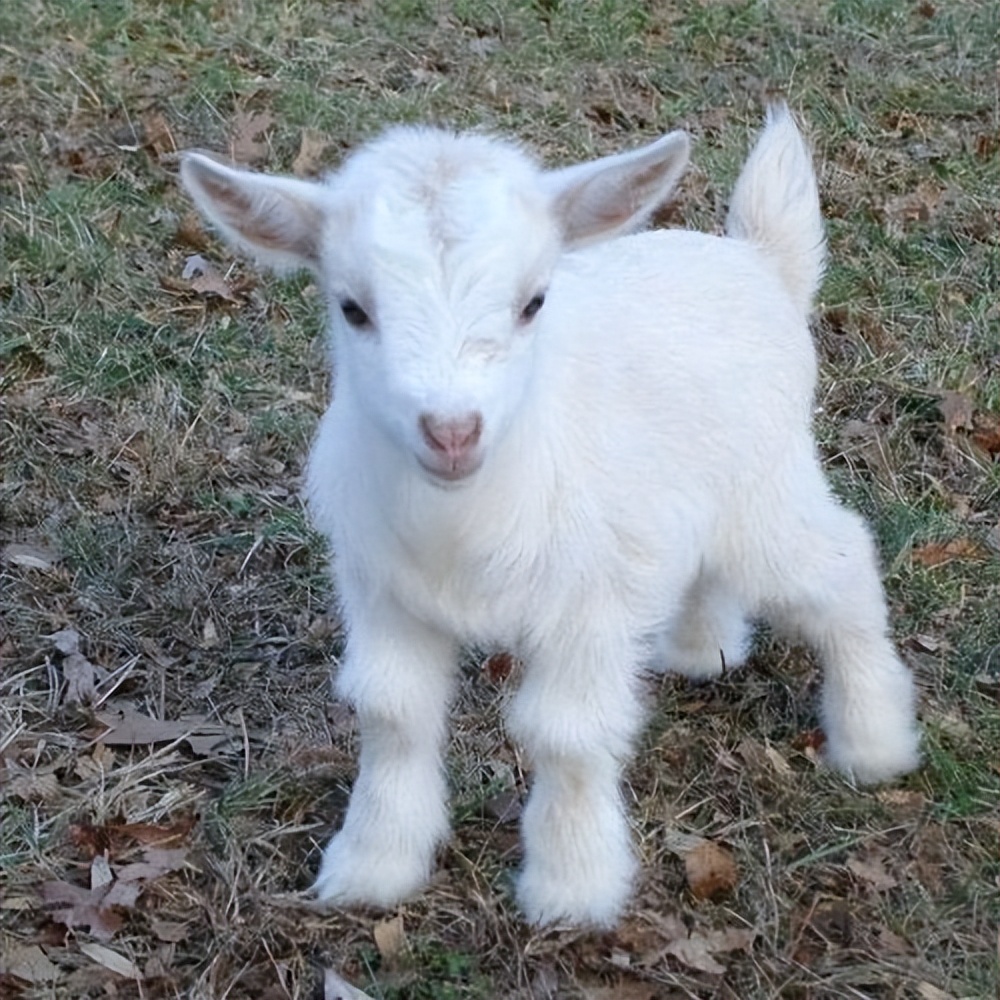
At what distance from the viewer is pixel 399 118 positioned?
6781 millimetres

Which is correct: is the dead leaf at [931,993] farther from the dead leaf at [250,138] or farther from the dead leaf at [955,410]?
the dead leaf at [250,138]

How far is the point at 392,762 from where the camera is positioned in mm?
3172

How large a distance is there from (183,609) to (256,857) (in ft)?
3.01

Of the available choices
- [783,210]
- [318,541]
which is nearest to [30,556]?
[318,541]

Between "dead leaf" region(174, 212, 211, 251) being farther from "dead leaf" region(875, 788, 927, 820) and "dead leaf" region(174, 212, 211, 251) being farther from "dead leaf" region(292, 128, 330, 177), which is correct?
"dead leaf" region(875, 788, 927, 820)

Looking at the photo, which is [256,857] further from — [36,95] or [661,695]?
[36,95]

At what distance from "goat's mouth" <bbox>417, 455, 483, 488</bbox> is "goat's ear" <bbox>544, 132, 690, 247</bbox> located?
21.3 inches

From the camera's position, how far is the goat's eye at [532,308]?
256cm

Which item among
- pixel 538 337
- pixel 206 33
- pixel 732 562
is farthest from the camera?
pixel 206 33

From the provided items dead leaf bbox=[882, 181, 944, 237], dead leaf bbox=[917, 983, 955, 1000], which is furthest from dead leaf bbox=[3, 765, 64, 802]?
dead leaf bbox=[882, 181, 944, 237]

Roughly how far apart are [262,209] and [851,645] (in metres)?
1.66

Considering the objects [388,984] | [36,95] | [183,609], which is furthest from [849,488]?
[36,95]

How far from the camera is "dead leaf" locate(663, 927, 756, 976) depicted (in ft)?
10.2

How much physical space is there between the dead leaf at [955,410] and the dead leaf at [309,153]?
2.68 meters
